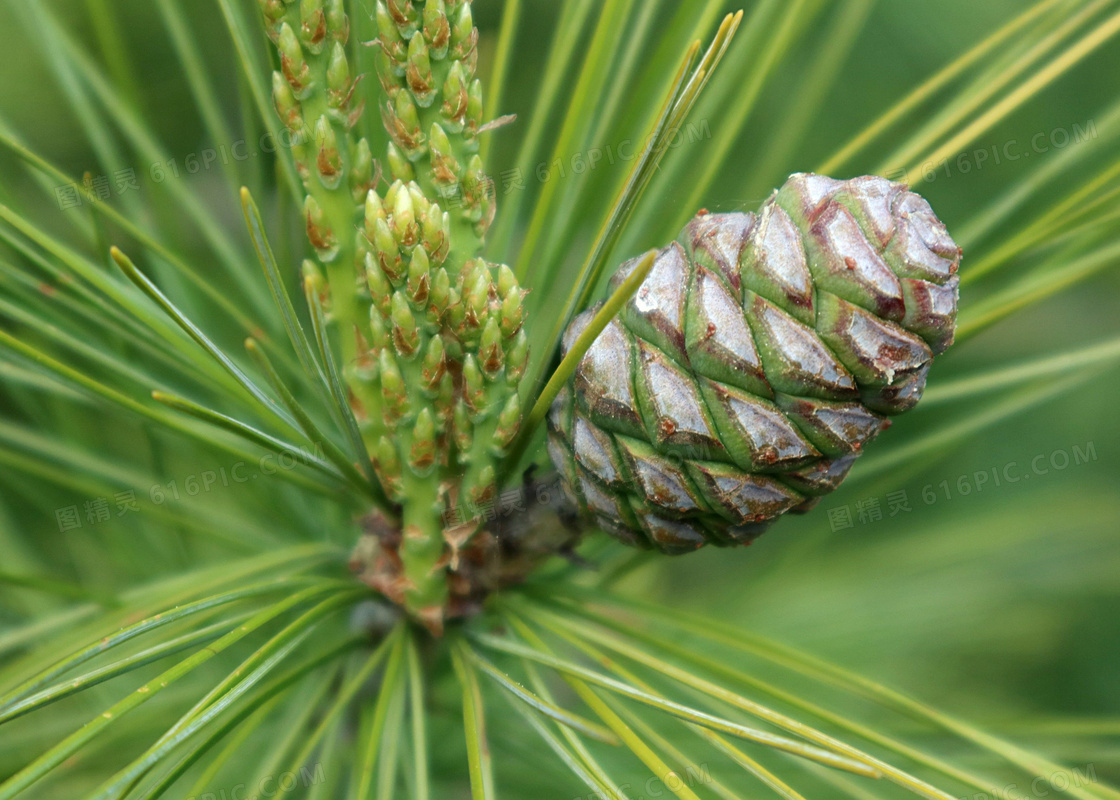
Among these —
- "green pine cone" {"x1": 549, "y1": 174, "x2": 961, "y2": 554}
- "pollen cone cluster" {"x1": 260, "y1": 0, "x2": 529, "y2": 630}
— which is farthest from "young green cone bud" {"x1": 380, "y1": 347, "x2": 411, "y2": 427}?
"green pine cone" {"x1": 549, "y1": 174, "x2": 961, "y2": 554}

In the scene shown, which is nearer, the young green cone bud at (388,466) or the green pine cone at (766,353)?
the green pine cone at (766,353)

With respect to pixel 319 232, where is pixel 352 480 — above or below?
below

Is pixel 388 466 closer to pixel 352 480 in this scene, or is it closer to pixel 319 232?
pixel 352 480

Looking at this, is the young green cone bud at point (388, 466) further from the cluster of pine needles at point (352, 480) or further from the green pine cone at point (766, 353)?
the green pine cone at point (766, 353)

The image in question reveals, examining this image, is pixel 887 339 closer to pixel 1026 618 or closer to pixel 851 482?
pixel 851 482

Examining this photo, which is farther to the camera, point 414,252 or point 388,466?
point 388,466

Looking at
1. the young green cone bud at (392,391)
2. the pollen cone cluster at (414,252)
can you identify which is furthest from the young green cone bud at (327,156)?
the young green cone bud at (392,391)

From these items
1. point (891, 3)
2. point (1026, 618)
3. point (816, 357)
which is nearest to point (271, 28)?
point (816, 357)

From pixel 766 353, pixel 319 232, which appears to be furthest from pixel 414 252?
pixel 766 353

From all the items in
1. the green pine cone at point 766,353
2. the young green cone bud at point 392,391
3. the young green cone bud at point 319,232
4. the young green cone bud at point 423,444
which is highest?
the young green cone bud at point 319,232
